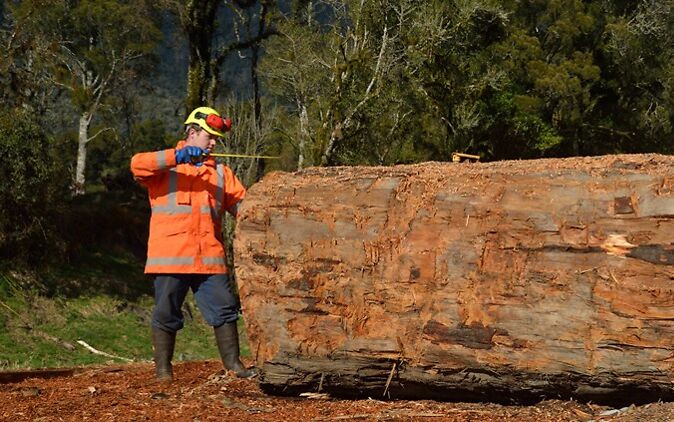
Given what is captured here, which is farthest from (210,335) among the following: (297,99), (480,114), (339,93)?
(480,114)

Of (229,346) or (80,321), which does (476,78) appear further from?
(229,346)

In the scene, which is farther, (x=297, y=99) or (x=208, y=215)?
(x=297, y=99)

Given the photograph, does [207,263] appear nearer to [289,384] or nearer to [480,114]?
[289,384]

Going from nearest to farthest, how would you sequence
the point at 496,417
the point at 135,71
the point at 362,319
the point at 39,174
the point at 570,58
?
the point at 496,417 → the point at 362,319 → the point at 39,174 → the point at 570,58 → the point at 135,71

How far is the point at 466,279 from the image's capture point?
4277 mm

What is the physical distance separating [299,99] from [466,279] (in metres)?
20.2

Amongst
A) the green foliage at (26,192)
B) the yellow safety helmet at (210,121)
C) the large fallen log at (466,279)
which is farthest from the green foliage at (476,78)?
the large fallen log at (466,279)

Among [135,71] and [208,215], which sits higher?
[135,71]

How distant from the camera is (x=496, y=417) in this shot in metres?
4.10

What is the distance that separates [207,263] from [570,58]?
27933 mm

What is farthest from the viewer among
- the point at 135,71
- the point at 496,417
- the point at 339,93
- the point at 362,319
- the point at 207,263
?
the point at 135,71

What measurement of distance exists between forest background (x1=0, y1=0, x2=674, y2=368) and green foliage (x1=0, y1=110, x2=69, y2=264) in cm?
4

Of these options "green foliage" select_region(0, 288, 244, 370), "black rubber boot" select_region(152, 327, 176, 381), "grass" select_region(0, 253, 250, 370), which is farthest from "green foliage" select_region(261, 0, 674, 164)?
"black rubber boot" select_region(152, 327, 176, 381)

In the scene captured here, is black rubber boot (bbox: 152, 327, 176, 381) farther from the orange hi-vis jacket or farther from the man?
the orange hi-vis jacket
